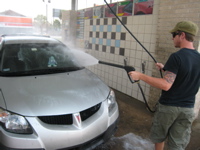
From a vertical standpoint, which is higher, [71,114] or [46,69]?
[46,69]

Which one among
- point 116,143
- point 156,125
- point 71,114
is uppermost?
point 71,114

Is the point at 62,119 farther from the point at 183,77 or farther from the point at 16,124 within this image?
the point at 183,77

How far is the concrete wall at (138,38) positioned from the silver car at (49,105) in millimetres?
1739

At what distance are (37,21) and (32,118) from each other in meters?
8.35

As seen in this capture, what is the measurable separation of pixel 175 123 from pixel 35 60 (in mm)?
2158

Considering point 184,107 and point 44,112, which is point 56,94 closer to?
point 44,112

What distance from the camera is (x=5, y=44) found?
2.77 metres

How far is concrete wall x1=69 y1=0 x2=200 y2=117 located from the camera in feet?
10.2

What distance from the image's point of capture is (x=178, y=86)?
5.67 ft

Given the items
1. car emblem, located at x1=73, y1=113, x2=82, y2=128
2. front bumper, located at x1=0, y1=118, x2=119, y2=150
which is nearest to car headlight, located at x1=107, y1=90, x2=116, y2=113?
front bumper, located at x1=0, y1=118, x2=119, y2=150

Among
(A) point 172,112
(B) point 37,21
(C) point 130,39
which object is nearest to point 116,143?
(A) point 172,112

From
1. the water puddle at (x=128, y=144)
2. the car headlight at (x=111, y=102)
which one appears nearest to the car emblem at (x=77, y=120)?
the car headlight at (x=111, y=102)

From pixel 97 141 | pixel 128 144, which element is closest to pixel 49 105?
pixel 97 141

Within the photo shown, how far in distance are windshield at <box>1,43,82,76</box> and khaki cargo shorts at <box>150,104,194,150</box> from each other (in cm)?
153
